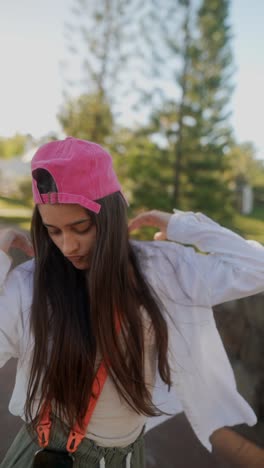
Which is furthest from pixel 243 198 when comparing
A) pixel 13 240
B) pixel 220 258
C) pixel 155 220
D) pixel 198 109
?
pixel 13 240

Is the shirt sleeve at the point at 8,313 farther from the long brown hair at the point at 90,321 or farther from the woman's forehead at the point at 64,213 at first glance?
the woman's forehead at the point at 64,213

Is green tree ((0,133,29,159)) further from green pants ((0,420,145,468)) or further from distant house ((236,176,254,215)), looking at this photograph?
green pants ((0,420,145,468))

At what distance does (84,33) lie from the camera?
14125 mm

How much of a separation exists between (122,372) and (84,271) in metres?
0.28

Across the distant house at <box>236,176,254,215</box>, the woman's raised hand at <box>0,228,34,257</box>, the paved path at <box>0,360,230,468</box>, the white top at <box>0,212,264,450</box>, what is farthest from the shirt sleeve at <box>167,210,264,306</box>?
the distant house at <box>236,176,254,215</box>

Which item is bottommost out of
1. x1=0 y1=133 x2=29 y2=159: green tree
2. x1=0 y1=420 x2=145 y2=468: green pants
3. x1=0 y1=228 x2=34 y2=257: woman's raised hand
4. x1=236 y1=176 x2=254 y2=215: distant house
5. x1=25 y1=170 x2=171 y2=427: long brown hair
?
x1=236 y1=176 x2=254 y2=215: distant house

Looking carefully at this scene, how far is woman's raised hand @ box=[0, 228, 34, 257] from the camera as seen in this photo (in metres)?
1.18

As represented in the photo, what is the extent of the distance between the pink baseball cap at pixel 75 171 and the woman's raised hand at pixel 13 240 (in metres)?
0.19

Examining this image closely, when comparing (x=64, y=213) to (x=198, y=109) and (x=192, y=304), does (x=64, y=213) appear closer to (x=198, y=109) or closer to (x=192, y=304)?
(x=192, y=304)

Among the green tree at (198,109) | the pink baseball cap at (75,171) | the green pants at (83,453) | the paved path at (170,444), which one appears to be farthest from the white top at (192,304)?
the green tree at (198,109)

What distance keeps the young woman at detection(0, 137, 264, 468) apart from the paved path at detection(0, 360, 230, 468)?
3.44ft

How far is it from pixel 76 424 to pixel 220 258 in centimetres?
60

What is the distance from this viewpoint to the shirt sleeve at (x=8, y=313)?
3.41ft

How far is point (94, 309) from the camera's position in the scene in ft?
3.49
